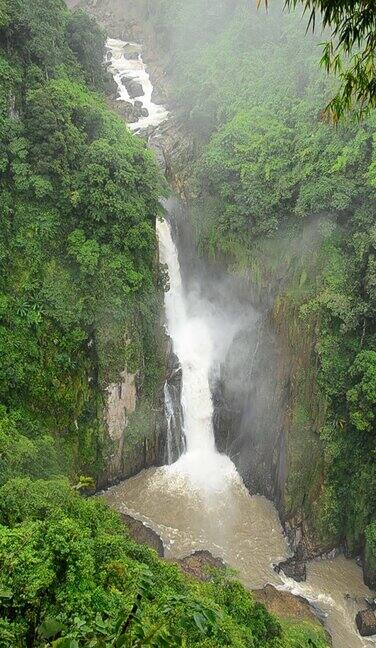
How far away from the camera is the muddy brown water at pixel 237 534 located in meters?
16.4

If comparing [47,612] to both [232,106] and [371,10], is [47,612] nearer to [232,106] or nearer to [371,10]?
[371,10]

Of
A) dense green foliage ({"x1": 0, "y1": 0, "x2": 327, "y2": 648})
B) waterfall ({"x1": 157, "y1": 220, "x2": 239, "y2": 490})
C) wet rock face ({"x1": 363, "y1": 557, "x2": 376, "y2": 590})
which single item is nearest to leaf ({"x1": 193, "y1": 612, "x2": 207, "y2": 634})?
dense green foliage ({"x1": 0, "y1": 0, "x2": 327, "y2": 648})

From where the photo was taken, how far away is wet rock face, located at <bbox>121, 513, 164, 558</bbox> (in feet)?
54.8

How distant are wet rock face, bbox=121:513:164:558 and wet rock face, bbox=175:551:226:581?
868mm

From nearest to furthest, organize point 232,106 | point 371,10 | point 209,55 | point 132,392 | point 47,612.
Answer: point 371,10 < point 47,612 < point 132,392 < point 232,106 < point 209,55

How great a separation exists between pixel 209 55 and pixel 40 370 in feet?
72.4

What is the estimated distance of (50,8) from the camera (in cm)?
1912

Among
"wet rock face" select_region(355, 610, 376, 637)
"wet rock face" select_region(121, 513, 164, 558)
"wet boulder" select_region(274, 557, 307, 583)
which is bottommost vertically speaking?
"wet rock face" select_region(355, 610, 376, 637)

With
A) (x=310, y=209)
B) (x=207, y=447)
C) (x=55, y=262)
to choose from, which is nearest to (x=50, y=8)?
(x=55, y=262)

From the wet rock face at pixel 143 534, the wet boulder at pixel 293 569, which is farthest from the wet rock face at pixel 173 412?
the wet boulder at pixel 293 569

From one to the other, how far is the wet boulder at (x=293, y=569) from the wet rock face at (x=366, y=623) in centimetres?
203

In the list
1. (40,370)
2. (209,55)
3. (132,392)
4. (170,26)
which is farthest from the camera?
(170,26)

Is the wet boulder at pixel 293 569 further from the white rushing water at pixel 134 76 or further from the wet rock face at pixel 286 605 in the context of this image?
the white rushing water at pixel 134 76

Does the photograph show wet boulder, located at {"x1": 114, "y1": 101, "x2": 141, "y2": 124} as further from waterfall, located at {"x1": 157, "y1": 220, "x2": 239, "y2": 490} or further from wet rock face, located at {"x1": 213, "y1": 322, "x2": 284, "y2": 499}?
wet rock face, located at {"x1": 213, "y1": 322, "x2": 284, "y2": 499}
